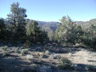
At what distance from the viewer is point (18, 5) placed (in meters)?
31.2

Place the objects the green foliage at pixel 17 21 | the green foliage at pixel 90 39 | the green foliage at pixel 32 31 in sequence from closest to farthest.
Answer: the green foliage at pixel 90 39, the green foliage at pixel 32 31, the green foliage at pixel 17 21

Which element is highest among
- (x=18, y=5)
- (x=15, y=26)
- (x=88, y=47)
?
(x=18, y=5)

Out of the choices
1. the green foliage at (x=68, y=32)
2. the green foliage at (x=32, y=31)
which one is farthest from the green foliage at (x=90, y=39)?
the green foliage at (x=32, y=31)

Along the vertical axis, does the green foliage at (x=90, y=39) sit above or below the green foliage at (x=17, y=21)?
below

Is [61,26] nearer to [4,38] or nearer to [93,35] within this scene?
[93,35]

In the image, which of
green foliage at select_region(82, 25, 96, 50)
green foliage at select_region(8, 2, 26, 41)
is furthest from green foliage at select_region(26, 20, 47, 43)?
green foliage at select_region(82, 25, 96, 50)

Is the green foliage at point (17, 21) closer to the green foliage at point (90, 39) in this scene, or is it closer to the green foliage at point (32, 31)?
the green foliage at point (32, 31)

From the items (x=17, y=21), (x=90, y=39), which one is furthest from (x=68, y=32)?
(x=17, y=21)

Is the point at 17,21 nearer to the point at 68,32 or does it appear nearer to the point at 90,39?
the point at 68,32

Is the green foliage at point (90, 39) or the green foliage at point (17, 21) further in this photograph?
the green foliage at point (17, 21)

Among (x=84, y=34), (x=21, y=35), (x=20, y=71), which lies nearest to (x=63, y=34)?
(x=84, y=34)

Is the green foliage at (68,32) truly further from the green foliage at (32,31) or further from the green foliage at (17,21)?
the green foliage at (17,21)

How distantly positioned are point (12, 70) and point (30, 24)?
2072cm

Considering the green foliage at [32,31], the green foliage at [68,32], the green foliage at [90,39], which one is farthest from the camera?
the green foliage at [32,31]
